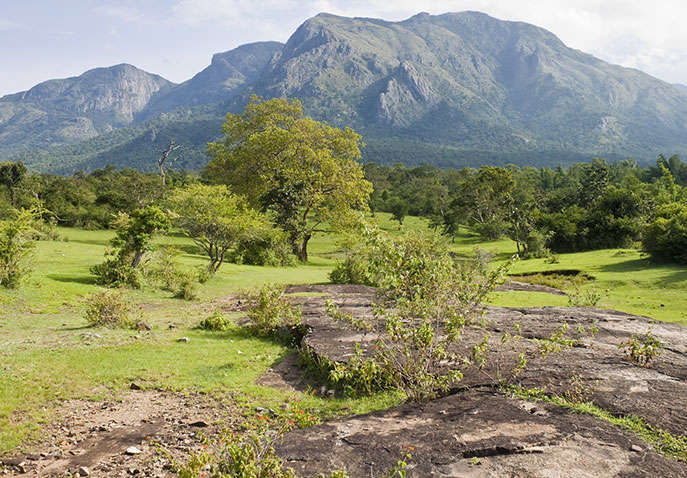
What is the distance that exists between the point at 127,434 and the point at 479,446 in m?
5.56

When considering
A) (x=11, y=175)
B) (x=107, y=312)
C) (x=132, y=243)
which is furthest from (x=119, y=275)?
(x=11, y=175)

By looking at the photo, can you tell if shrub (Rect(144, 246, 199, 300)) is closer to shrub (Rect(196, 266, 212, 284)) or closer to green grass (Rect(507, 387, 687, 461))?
shrub (Rect(196, 266, 212, 284))

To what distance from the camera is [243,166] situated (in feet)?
126

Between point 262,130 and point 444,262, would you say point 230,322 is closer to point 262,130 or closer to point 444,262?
point 444,262

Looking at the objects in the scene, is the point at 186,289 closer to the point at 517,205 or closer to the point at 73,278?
the point at 73,278

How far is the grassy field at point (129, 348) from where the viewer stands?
8328mm

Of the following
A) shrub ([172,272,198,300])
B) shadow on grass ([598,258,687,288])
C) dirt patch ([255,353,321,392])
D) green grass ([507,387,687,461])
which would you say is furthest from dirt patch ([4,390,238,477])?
shadow on grass ([598,258,687,288])

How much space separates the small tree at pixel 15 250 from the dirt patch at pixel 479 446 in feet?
51.3

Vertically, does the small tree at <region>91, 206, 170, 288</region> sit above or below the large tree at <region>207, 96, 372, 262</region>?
below

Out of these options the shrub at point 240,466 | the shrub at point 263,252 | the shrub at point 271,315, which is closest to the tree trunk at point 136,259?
the shrub at point 271,315

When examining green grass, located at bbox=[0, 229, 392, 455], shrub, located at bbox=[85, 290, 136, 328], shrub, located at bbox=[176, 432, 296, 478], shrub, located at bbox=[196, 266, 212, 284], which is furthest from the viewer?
shrub, located at bbox=[196, 266, 212, 284]

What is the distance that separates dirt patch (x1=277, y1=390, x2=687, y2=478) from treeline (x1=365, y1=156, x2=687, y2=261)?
86.6 ft

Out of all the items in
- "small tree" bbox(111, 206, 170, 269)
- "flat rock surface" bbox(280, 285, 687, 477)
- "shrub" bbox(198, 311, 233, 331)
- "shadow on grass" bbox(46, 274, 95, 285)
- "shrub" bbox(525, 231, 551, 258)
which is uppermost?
"small tree" bbox(111, 206, 170, 269)

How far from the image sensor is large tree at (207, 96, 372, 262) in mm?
37125
